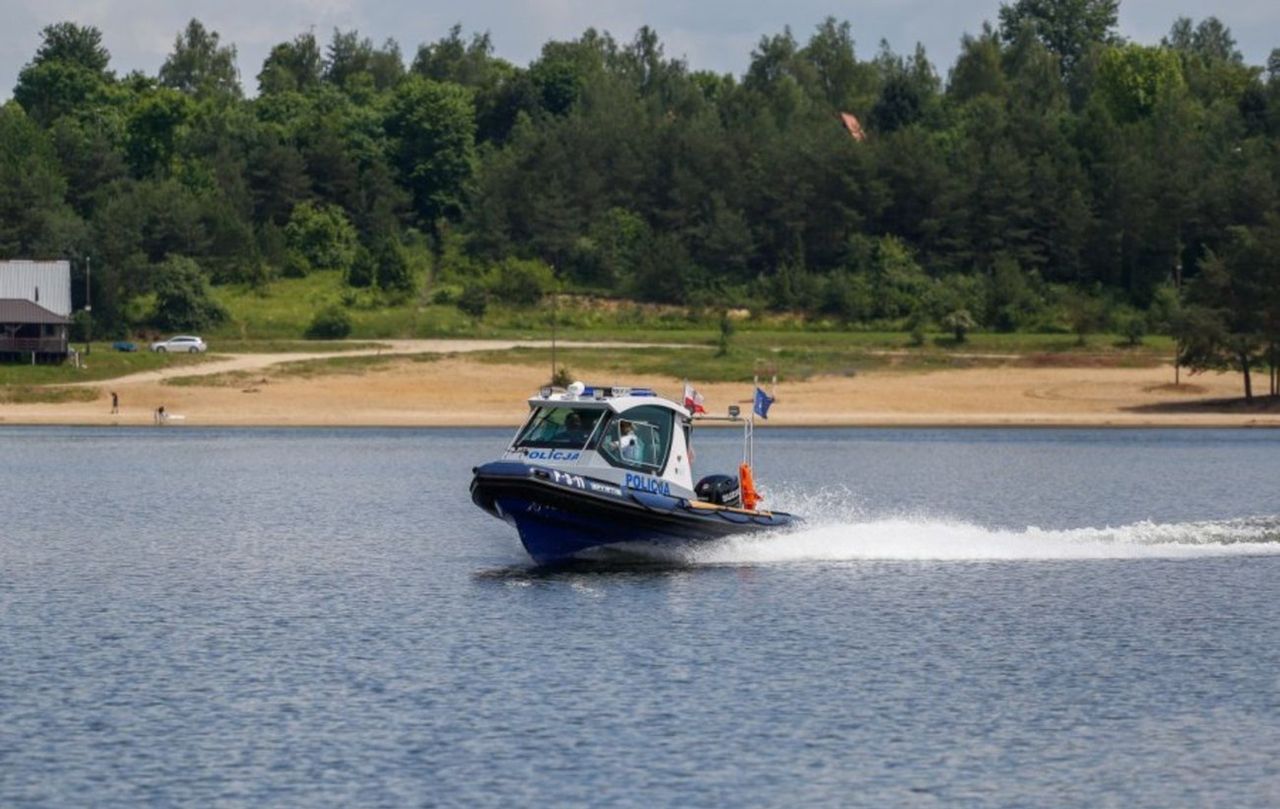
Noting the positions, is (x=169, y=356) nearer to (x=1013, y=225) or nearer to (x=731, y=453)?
(x=731, y=453)

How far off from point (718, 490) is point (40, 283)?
92903 millimetres

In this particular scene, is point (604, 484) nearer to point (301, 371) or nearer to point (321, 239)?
point (301, 371)

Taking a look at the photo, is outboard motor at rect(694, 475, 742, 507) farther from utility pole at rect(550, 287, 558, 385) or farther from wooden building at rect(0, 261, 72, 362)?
wooden building at rect(0, 261, 72, 362)

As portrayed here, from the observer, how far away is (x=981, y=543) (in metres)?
54.6

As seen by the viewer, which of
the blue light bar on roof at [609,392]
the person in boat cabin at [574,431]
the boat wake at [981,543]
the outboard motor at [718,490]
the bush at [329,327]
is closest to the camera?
the person in boat cabin at [574,431]

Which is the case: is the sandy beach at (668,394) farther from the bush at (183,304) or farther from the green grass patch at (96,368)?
the bush at (183,304)

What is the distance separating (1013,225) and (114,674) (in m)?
125

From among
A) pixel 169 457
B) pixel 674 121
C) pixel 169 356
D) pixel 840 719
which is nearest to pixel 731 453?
pixel 169 457

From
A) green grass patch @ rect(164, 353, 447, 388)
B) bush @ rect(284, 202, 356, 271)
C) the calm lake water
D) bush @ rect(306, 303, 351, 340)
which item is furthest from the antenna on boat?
the calm lake water

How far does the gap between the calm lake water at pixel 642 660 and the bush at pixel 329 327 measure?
61959mm

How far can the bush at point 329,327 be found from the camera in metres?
132

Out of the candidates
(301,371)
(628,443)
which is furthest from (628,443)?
(301,371)

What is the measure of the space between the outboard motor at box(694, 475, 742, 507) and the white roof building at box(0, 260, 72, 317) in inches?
3491

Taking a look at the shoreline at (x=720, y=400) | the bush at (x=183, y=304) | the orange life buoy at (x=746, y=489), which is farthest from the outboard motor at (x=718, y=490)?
the bush at (x=183, y=304)
